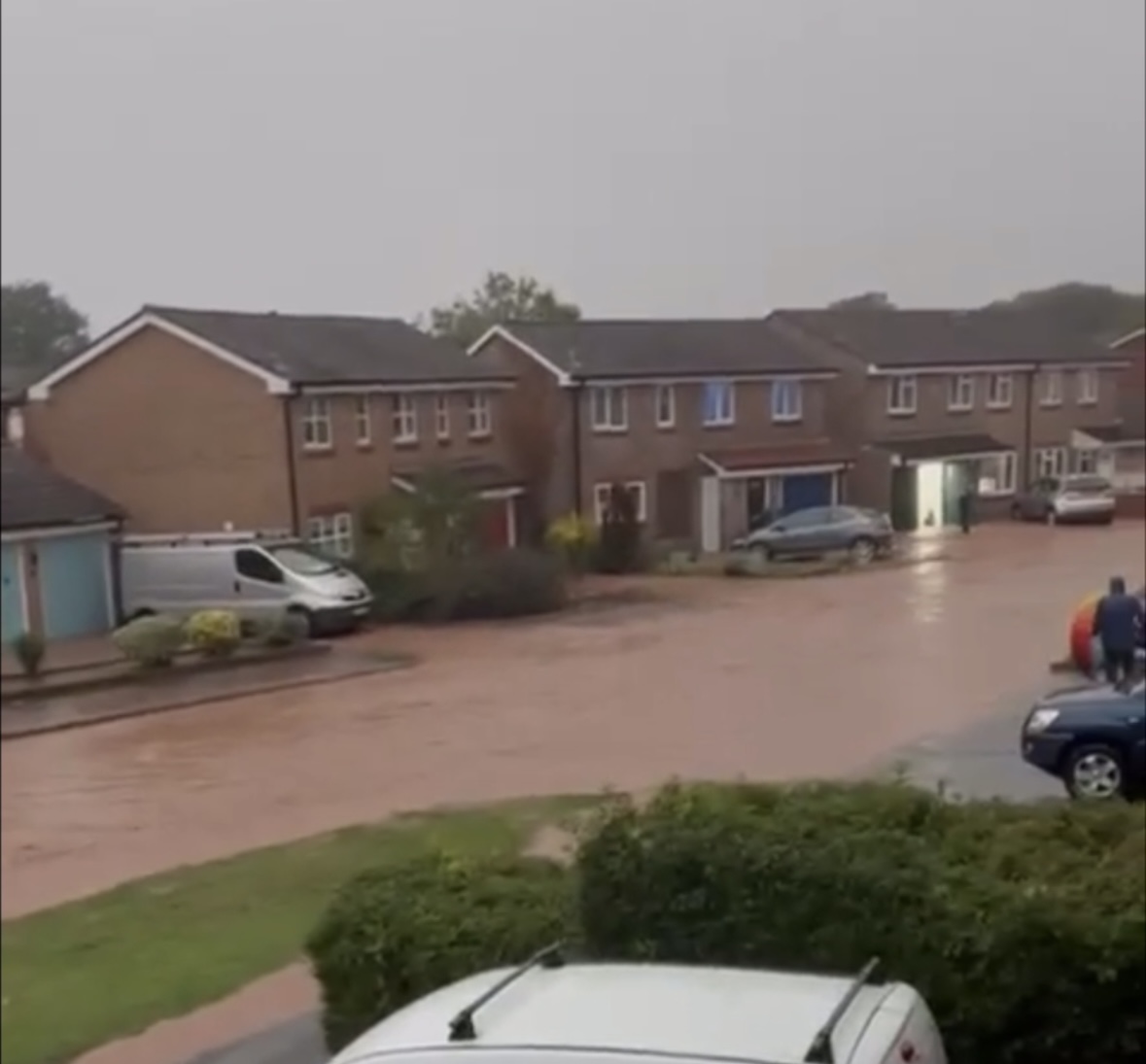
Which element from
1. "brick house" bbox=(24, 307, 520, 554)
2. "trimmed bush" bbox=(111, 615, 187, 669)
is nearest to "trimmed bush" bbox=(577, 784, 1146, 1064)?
"brick house" bbox=(24, 307, 520, 554)

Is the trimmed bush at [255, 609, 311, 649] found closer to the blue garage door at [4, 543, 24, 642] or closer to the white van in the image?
the white van

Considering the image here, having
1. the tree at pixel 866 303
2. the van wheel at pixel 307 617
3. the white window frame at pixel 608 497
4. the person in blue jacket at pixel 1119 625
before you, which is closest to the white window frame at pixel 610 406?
the white window frame at pixel 608 497

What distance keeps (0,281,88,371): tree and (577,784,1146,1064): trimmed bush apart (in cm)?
137

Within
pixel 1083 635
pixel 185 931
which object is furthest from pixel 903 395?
pixel 185 931

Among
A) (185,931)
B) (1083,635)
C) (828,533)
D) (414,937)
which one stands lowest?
(185,931)

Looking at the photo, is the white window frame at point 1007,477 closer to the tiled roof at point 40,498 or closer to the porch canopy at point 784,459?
the porch canopy at point 784,459

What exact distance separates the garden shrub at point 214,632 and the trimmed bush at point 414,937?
640 mm

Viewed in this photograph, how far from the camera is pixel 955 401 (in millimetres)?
3451

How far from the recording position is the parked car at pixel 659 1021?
1.87m

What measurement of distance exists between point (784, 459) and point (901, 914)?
111 centimetres

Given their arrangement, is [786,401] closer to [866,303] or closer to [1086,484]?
[866,303]

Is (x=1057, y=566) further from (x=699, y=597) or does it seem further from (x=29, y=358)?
(x=29, y=358)

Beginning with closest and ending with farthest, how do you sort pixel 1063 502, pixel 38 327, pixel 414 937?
1. pixel 414 937
2. pixel 38 327
3. pixel 1063 502

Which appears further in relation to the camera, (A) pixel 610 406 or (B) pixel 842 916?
(A) pixel 610 406
